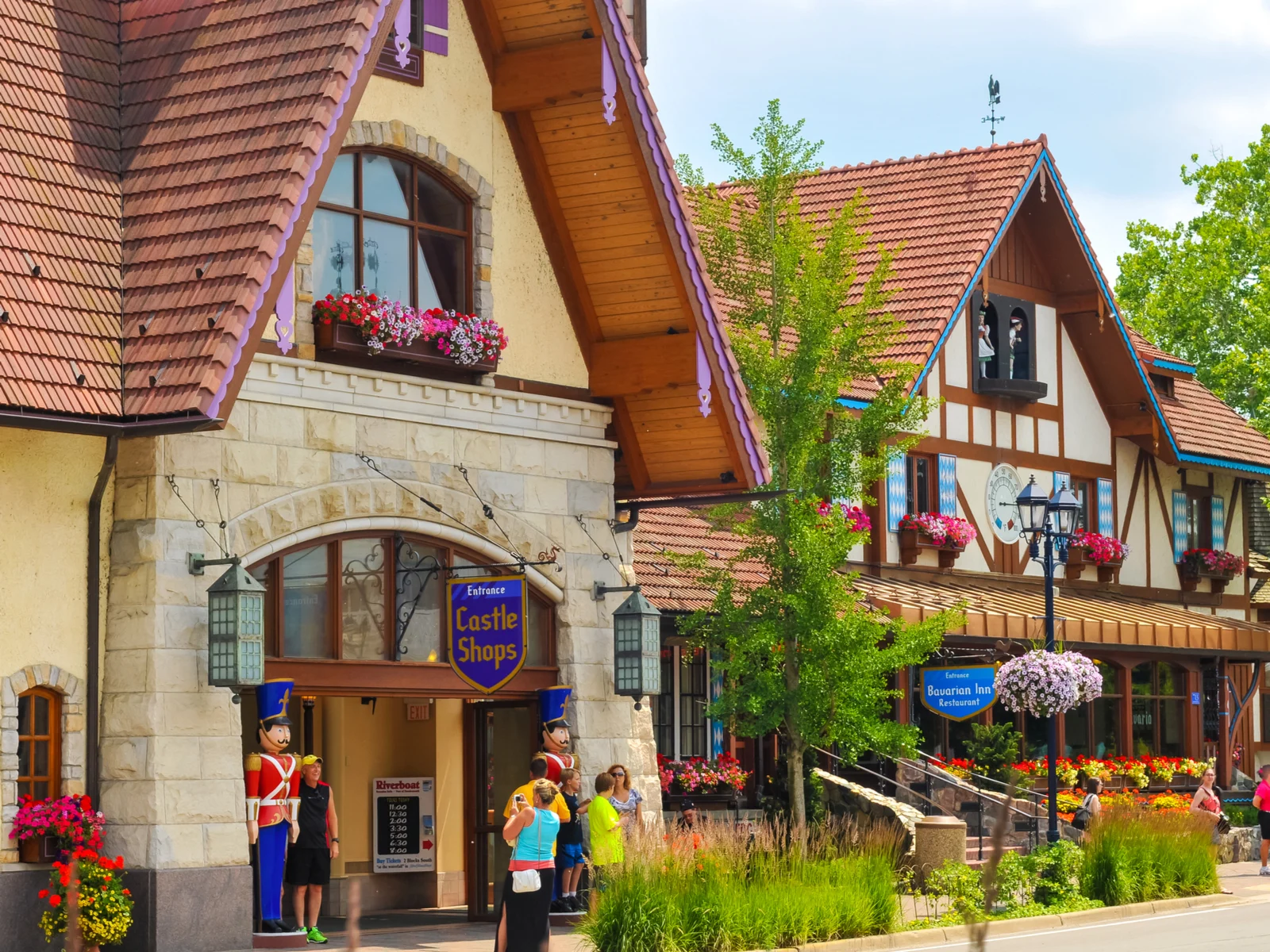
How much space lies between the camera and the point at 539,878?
13695 millimetres

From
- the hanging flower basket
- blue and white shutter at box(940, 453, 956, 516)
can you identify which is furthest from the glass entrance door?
blue and white shutter at box(940, 453, 956, 516)

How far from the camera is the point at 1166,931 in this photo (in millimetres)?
17547

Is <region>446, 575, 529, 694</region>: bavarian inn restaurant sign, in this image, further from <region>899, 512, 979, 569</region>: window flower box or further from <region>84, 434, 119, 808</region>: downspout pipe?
<region>899, 512, 979, 569</region>: window flower box

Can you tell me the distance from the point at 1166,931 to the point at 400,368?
→ 842 cm

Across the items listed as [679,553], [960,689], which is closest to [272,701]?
[679,553]

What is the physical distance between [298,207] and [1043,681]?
33.4 feet

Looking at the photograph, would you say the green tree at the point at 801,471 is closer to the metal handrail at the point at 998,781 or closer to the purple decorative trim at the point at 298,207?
the metal handrail at the point at 998,781

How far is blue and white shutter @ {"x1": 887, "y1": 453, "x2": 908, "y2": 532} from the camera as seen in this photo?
27797mm

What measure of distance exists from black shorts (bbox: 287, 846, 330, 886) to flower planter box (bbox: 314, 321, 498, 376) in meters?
4.06

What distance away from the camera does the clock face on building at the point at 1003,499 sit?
97.8 ft

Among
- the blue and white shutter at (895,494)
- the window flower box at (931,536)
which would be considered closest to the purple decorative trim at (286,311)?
the blue and white shutter at (895,494)

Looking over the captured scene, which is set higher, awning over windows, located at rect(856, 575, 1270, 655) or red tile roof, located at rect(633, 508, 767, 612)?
red tile roof, located at rect(633, 508, 767, 612)

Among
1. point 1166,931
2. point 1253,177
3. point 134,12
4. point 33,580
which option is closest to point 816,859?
point 1166,931

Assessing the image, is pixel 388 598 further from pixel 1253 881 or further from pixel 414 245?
pixel 1253 881
